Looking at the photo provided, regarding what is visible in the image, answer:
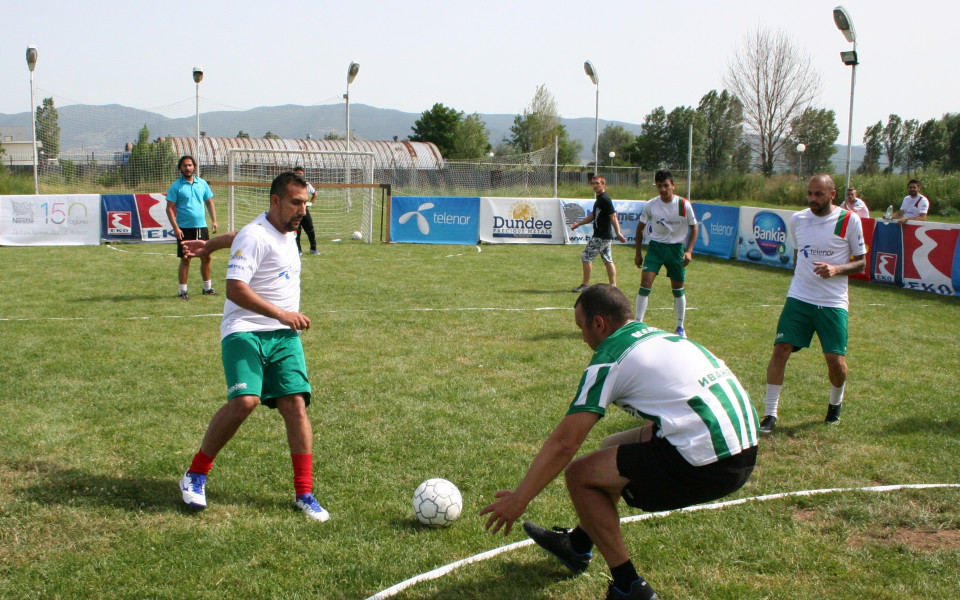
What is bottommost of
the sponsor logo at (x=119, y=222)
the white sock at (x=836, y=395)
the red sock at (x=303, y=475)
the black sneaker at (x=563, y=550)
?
the black sneaker at (x=563, y=550)

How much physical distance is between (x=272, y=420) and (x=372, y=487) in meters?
1.56

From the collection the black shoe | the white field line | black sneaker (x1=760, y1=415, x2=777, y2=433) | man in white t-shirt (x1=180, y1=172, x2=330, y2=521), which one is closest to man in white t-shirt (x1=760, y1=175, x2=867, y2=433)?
black sneaker (x1=760, y1=415, x2=777, y2=433)

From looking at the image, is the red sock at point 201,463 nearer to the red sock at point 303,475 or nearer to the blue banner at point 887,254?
the red sock at point 303,475

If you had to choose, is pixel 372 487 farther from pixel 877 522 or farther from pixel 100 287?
pixel 100 287

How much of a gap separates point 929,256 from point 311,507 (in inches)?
532

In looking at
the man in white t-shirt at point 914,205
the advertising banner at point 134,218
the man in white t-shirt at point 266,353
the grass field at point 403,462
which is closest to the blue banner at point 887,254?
the man in white t-shirt at point 914,205

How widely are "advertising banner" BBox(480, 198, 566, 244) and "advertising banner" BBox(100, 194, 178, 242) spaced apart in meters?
8.34

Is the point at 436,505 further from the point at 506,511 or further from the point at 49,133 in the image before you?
the point at 49,133

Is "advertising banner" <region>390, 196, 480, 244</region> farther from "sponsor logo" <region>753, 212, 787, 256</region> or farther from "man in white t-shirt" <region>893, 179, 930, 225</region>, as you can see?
"man in white t-shirt" <region>893, 179, 930, 225</region>

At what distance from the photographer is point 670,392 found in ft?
9.96

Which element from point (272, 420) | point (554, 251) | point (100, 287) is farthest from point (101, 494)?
point (554, 251)

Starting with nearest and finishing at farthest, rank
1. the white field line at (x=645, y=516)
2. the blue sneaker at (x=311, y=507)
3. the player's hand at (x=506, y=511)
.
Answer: the player's hand at (x=506, y=511), the white field line at (x=645, y=516), the blue sneaker at (x=311, y=507)

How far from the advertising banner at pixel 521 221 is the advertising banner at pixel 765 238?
5.02 m

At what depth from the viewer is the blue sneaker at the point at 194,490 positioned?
4.28m
